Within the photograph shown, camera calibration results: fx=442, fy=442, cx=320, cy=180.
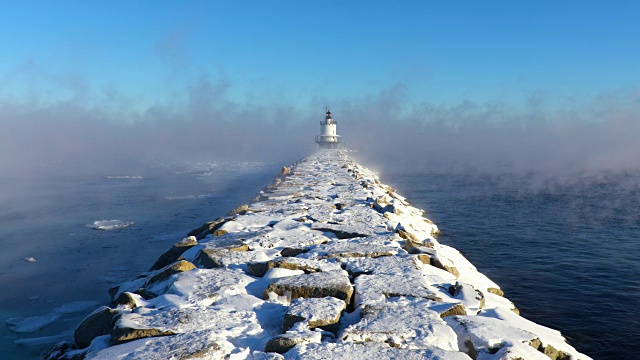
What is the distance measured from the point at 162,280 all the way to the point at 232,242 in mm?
1839

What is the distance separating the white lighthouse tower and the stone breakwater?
2169 inches

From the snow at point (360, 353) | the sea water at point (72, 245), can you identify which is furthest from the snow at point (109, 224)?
the snow at point (360, 353)

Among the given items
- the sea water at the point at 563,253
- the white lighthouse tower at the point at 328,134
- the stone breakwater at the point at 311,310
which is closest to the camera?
the stone breakwater at the point at 311,310

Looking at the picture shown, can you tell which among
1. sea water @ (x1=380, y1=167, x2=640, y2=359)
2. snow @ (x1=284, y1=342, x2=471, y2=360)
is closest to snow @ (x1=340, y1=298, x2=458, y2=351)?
snow @ (x1=284, y1=342, x2=471, y2=360)

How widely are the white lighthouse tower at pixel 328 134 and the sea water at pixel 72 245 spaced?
3781 centimetres

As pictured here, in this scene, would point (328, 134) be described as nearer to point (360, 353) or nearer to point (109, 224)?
point (109, 224)

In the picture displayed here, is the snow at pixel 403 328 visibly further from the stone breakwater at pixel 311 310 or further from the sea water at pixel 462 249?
the sea water at pixel 462 249

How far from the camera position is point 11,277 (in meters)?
9.77

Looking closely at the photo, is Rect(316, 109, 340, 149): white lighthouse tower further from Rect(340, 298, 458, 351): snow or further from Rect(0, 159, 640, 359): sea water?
Rect(340, 298, 458, 351): snow

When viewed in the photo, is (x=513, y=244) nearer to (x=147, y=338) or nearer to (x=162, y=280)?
(x=162, y=280)

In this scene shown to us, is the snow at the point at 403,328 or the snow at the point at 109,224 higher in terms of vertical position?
the snow at the point at 403,328

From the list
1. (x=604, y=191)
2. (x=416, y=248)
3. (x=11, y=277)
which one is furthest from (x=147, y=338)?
(x=604, y=191)

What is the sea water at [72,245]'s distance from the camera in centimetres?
729

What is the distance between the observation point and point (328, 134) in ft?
211
